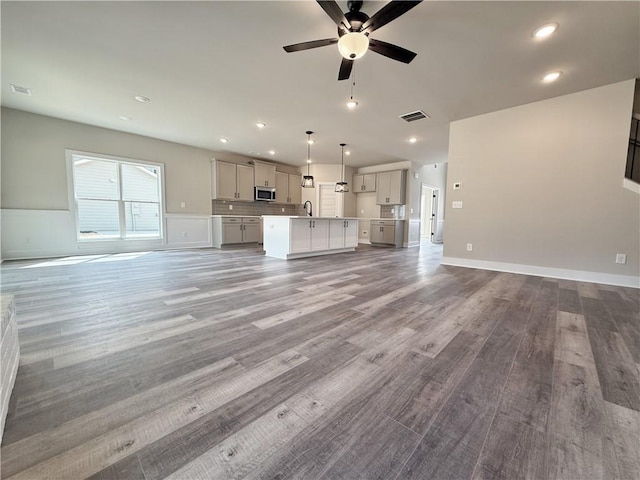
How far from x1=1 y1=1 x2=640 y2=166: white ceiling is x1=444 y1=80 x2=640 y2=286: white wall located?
333 millimetres

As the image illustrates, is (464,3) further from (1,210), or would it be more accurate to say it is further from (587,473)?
(1,210)

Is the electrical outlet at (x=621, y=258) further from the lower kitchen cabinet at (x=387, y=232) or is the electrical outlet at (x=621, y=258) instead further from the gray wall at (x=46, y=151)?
the gray wall at (x=46, y=151)

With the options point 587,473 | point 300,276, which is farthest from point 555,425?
point 300,276

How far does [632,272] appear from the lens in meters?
3.27

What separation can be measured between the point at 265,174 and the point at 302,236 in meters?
3.59

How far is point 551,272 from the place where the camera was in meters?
3.83

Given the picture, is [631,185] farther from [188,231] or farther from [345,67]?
[188,231]

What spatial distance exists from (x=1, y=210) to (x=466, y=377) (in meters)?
7.26

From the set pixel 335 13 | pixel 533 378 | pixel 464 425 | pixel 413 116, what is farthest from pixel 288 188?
pixel 464 425

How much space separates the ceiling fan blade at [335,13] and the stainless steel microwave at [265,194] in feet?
19.3

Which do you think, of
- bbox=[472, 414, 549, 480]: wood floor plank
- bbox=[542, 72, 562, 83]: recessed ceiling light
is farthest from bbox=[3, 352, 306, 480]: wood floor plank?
bbox=[542, 72, 562, 83]: recessed ceiling light

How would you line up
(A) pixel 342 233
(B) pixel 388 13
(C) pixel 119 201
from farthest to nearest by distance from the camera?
(A) pixel 342 233
(C) pixel 119 201
(B) pixel 388 13

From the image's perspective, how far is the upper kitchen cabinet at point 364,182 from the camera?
332 inches

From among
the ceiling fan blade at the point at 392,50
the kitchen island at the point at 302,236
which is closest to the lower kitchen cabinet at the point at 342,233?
the kitchen island at the point at 302,236
